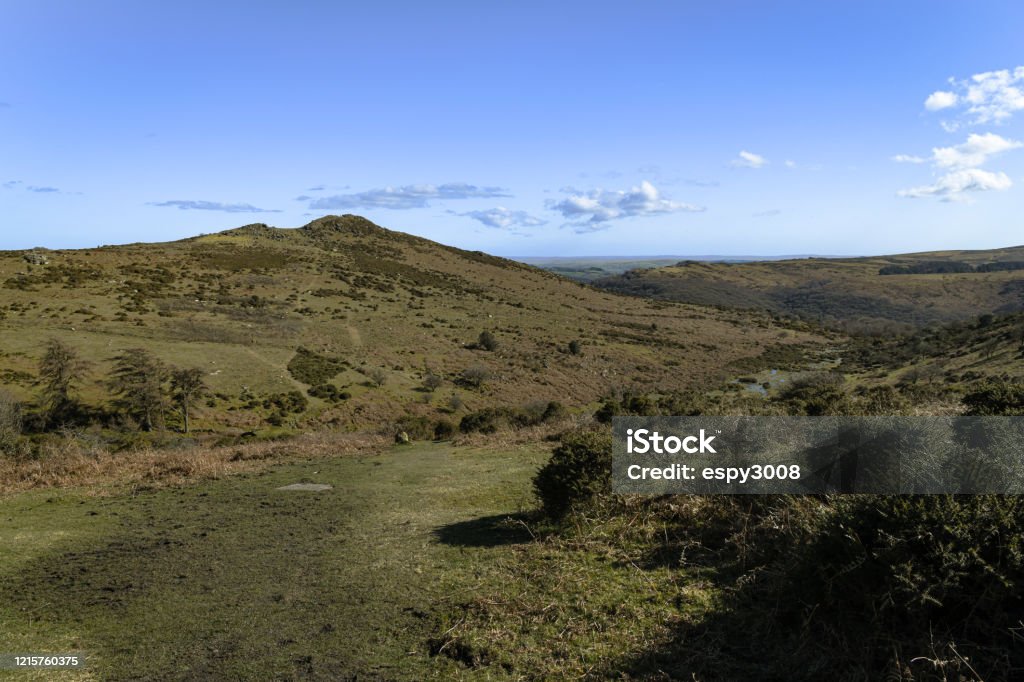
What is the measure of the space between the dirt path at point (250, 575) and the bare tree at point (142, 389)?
19648 millimetres

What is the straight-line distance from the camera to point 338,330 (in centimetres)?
5600

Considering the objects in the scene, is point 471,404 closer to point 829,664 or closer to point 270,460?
point 270,460

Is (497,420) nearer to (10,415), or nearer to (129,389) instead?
(10,415)

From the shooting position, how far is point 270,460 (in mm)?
15812

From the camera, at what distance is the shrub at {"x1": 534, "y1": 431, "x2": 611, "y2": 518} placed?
8961 mm

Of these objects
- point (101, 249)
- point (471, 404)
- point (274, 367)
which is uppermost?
point (101, 249)

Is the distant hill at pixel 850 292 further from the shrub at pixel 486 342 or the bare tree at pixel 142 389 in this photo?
the bare tree at pixel 142 389

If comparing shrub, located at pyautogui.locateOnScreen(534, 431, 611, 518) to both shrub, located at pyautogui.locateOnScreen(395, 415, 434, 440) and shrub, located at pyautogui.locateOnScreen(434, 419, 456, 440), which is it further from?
shrub, located at pyautogui.locateOnScreen(395, 415, 434, 440)

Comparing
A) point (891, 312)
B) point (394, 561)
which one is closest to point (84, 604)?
point (394, 561)

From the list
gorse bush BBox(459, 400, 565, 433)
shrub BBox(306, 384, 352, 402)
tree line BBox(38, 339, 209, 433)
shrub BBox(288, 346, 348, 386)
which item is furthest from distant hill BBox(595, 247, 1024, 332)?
tree line BBox(38, 339, 209, 433)

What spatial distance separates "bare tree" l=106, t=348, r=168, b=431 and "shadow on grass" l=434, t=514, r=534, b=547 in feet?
83.7

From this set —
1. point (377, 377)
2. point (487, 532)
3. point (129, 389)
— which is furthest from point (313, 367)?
point (487, 532)

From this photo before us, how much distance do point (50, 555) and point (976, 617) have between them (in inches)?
439

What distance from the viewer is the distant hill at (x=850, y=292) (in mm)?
129625
